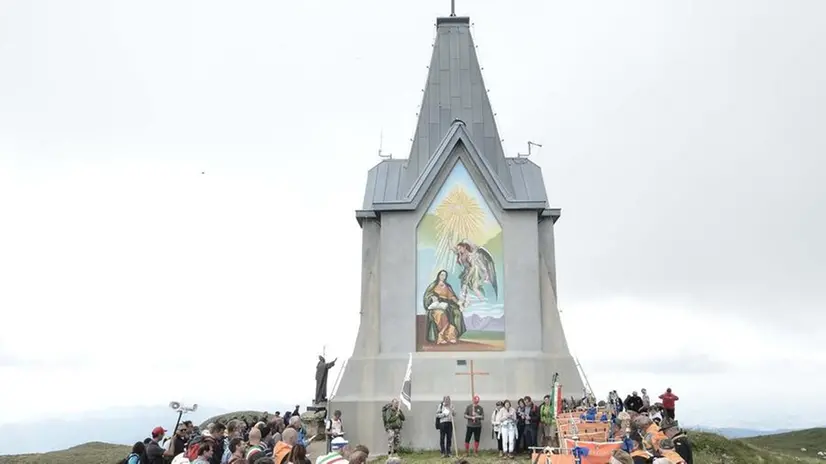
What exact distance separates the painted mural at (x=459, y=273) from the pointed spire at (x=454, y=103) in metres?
1.89

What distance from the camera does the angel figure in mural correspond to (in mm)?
27484

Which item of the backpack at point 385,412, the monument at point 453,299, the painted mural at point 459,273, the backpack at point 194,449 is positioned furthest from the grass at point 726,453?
the backpack at point 194,449

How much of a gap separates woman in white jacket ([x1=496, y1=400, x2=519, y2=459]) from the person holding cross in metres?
0.83

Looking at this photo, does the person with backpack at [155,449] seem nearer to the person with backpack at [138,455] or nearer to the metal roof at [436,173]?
the person with backpack at [138,455]

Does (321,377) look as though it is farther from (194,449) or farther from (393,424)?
(194,449)

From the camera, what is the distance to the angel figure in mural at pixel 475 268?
27484mm

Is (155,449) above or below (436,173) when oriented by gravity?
below

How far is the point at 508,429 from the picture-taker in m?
A: 23.2

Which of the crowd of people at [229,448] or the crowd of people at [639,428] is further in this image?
the crowd of people at [639,428]

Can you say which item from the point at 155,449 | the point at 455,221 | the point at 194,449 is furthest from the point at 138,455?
the point at 455,221

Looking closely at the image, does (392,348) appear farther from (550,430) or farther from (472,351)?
(550,430)

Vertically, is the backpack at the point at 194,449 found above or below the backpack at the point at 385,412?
below

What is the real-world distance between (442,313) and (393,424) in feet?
15.3

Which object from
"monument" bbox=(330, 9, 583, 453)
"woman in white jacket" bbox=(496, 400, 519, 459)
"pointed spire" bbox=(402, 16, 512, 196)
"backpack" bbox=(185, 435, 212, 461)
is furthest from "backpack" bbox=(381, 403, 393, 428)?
"backpack" bbox=(185, 435, 212, 461)
